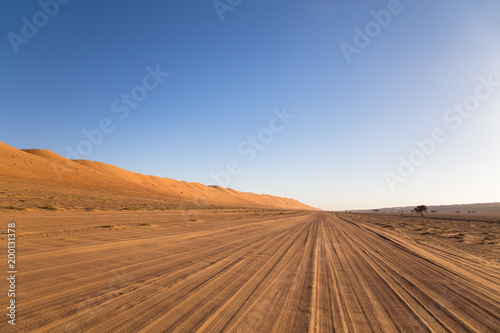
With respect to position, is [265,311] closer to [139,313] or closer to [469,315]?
[139,313]

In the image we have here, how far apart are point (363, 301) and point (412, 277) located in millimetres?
3072

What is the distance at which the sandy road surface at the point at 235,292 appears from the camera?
3.21 metres

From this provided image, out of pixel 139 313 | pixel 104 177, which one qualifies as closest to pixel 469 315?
pixel 139 313

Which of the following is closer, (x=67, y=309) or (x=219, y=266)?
(x=67, y=309)

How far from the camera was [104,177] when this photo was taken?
6469 cm

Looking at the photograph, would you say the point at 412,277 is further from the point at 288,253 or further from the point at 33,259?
the point at 33,259

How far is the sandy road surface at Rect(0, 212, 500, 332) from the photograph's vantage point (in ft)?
10.5

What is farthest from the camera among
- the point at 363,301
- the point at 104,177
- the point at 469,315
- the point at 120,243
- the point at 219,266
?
the point at 104,177

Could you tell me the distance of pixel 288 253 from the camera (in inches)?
332

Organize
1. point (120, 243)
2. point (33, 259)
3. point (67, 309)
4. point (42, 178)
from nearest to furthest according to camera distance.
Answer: point (67, 309) → point (33, 259) → point (120, 243) → point (42, 178)

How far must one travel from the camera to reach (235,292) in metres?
4.36

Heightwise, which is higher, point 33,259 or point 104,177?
point 104,177

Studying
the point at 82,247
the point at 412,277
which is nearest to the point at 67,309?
the point at 82,247

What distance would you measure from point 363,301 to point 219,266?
361 cm
